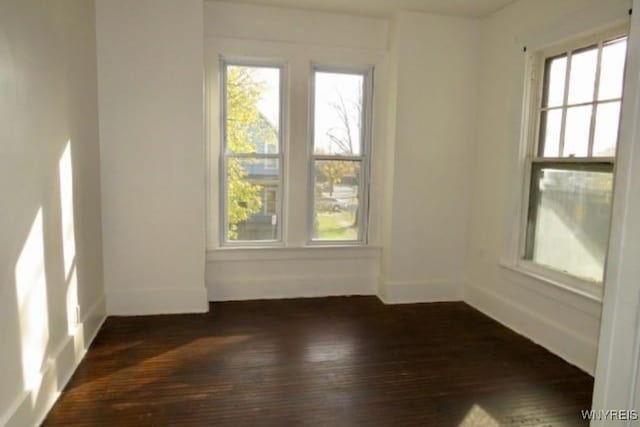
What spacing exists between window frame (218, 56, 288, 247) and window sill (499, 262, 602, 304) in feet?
6.91

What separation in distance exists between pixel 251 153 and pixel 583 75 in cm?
275

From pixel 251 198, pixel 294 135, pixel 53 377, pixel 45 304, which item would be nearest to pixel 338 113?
pixel 294 135

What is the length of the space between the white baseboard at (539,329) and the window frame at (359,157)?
4.15 ft

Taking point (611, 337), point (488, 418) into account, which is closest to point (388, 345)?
point (488, 418)

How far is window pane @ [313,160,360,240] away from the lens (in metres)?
4.17

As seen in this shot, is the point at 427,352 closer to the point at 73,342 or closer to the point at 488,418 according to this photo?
the point at 488,418

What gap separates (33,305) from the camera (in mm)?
2117

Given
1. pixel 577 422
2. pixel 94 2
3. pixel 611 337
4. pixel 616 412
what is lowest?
pixel 577 422

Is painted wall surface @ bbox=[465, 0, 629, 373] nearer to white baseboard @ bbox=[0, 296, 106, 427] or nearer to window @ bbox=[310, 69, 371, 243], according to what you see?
window @ bbox=[310, 69, 371, 243]

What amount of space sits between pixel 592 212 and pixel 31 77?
348cm

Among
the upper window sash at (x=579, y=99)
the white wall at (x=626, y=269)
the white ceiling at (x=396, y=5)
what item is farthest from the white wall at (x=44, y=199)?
the upper window sash at (x=579, y=99)

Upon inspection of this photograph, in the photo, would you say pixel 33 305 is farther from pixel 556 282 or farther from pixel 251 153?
pixel 556 282

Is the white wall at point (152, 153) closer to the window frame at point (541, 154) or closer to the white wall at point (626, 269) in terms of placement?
the window frame at point (541, 154)

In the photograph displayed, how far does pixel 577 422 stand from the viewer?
2254mm
